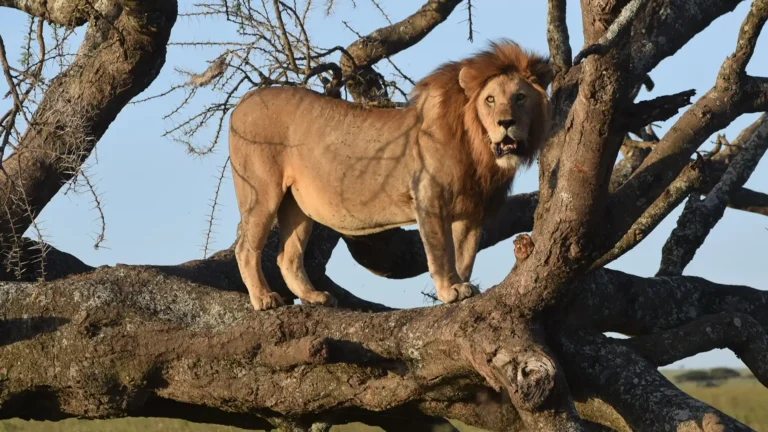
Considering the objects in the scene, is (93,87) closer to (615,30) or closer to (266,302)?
(266,302)

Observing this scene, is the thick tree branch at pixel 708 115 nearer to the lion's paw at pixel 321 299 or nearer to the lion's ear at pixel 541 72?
the lion's ear at pixel 541 72

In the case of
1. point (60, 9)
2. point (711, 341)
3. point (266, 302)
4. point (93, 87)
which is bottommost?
point (266, 302)

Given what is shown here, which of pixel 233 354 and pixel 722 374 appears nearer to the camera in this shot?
pixel 233 354

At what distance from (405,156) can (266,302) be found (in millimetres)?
1032

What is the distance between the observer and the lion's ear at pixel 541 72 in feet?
17.3

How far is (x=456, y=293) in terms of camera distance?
5027 mm

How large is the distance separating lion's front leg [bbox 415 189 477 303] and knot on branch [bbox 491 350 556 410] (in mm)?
976

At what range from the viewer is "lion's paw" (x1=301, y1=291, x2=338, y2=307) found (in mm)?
5707

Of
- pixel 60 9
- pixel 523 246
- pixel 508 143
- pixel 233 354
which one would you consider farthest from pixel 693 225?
pixel 60 9

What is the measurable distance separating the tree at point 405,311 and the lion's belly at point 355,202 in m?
0.62

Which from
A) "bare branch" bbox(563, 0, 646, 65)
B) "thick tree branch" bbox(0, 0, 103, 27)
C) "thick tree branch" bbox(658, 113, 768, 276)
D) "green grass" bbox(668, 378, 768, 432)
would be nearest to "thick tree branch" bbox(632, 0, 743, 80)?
"thick tree branch" bbox(658, 113, 768, 276)

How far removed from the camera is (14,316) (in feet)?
17.8

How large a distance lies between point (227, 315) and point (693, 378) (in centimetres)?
605

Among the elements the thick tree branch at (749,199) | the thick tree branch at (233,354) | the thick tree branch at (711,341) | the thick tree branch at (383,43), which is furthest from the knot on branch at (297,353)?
the thick tree branch at (749,199)
